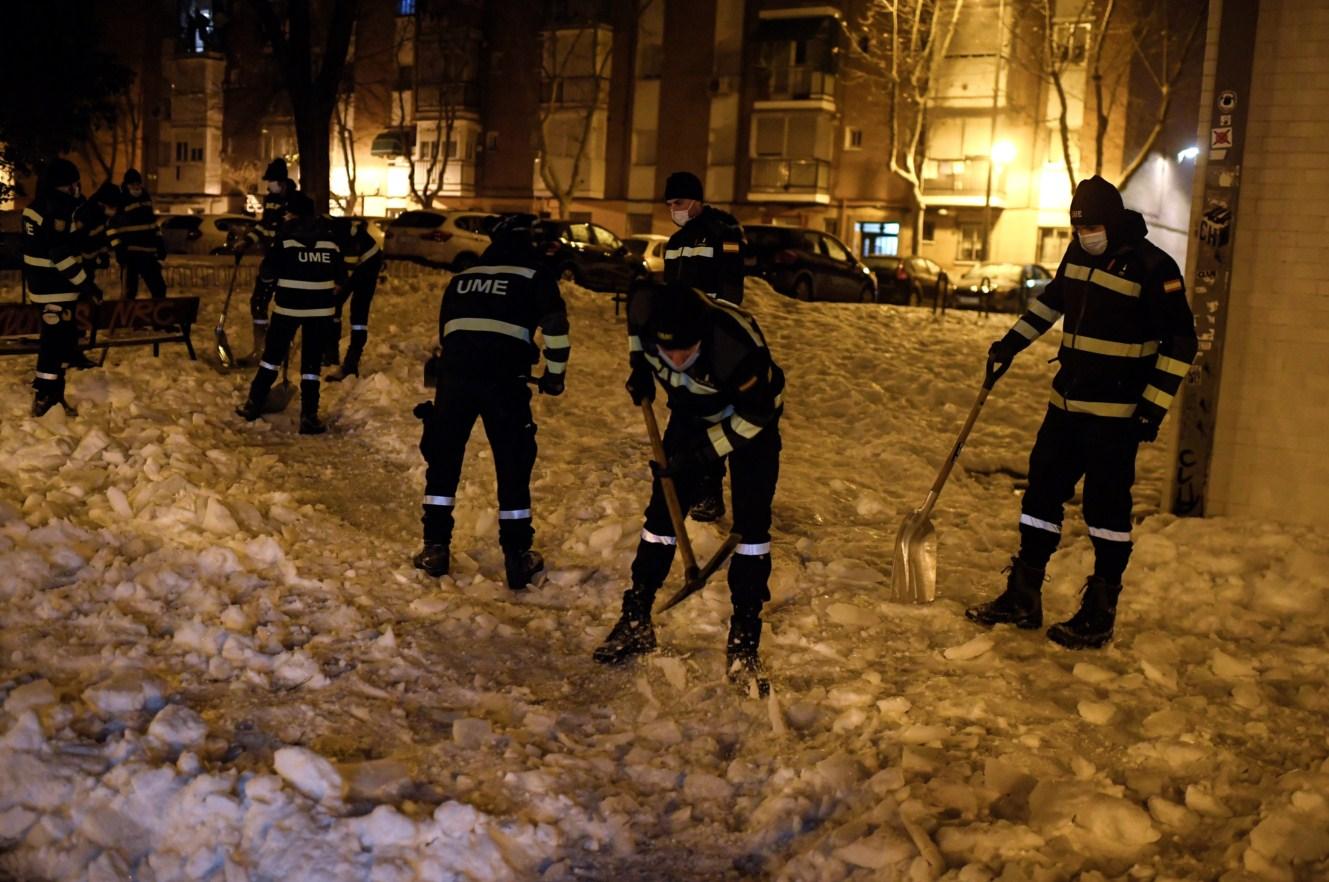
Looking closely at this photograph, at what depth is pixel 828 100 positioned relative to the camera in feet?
135

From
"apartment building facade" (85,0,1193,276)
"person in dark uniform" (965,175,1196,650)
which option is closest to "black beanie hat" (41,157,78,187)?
"person in dark uniform" (965,175,1196,650)

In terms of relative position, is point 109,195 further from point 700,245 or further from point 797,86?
point 797,86

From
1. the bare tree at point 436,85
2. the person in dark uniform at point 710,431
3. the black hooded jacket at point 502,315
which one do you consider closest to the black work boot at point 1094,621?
the person in dark uniform at point 710,431

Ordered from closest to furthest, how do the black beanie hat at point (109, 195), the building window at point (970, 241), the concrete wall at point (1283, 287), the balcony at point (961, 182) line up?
1. the concrete wall at point (1283, 287)
2. the black beanie hat at point (109, 195)
3. the balcony at point (961, 182)
4. the building window at point (970, 241)

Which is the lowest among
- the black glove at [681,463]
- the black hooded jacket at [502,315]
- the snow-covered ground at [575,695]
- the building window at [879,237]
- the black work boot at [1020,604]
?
the snow-covered ground at [575,695]

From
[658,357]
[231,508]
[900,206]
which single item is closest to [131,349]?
[231,508]

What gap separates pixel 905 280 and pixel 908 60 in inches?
219

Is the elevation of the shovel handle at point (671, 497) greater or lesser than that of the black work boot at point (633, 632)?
greater

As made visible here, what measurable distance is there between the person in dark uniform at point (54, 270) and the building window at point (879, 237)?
111 feet

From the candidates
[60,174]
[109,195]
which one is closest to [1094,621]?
[60,174]

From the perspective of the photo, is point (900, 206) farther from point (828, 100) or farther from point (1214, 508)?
point (1214, 508)

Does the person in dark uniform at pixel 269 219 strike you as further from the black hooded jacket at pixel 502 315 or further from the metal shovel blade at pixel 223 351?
the black hooded jacket at pixel 502 315

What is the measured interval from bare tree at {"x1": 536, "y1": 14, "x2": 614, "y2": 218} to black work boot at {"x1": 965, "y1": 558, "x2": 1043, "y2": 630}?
38.8 metres

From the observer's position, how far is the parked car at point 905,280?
97.8 ft
